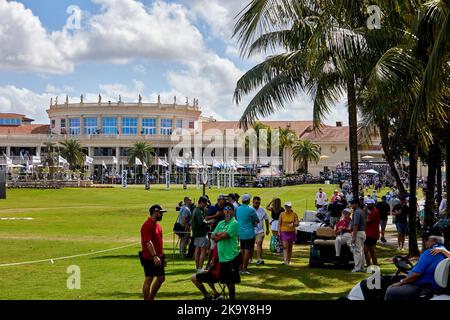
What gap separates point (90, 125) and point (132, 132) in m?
7.62

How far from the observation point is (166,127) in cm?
12119

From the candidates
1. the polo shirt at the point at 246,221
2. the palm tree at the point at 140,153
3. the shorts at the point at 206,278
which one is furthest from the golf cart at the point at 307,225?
the palm tree at the point at 140,153

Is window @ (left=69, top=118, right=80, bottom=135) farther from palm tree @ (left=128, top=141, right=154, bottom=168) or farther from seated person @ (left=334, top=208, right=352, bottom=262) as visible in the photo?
seated person @ (left=334, top=208, right=352, bottom=262)

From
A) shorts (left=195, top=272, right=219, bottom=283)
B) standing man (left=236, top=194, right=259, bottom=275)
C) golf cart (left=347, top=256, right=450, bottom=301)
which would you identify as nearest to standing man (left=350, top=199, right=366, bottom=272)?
standing man (left=236, top=194, right=259, bottom=275)

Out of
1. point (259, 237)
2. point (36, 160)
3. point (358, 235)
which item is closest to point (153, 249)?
point (358, 235)

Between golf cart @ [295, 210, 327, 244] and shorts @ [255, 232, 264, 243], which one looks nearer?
shorts @ [255, 232, 264, 243]

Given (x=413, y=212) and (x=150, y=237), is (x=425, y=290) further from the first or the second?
(x=413, y=212)

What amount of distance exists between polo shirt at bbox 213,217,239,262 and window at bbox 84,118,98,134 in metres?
111

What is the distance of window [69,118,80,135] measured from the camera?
121 meters

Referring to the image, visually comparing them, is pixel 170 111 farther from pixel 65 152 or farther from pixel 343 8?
pixel 343 8

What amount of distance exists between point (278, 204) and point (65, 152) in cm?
8035

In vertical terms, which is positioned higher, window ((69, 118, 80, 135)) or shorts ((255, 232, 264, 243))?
window ((69, 118, 80, 135))

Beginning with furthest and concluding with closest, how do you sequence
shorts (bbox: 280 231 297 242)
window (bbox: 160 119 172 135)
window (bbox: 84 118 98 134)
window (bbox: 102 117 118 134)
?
window (bbox: 160 119 172 135), window (bbox: 84 118 98 134), window (bbox: 102 117 118 134), shorts (bbox: 280 231 297 242)
